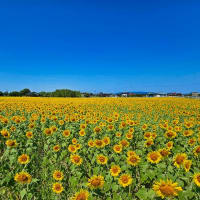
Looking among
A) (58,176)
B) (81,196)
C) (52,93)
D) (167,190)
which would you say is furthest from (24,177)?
(52,93)

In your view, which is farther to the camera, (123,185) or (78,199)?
(123,185)

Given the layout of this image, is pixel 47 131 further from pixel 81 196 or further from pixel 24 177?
pixel 81 196

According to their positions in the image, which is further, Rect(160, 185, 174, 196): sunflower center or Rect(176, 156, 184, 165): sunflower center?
Rect(176, 156, 184, 165): sunflower center

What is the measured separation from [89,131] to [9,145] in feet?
9.58

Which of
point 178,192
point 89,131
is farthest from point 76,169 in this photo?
point 89,131

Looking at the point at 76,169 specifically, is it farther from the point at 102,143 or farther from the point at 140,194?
the point at 140,194

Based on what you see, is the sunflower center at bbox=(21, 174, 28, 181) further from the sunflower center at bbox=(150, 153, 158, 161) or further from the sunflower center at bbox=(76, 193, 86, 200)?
the sunflower center at bbox=(150, 153, 158, 161)

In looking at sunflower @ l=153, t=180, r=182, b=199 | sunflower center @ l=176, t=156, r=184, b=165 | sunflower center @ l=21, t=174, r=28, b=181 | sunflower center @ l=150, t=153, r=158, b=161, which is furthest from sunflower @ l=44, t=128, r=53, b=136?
sunflower @ l=153, t=180, r=182, b=199

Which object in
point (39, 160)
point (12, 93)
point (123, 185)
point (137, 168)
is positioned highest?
point (12, 93)

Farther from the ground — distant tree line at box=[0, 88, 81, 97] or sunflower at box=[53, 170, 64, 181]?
distant tree line at box=[0, 88, 81, 97]

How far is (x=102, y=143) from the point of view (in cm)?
404

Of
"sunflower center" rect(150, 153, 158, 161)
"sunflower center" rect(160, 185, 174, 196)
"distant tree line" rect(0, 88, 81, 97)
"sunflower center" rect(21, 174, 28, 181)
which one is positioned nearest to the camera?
"sunflower center" rect(160, 185, 174, 196)

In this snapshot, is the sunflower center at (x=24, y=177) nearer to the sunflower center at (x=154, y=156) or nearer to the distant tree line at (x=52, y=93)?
the sunflower center at (x=154, y=156)

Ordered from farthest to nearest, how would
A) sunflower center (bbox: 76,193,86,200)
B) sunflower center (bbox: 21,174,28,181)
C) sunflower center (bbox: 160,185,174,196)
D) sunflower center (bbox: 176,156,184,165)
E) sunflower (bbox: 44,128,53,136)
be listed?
sunflower (bbox: 44,128,53,136)
sunflower center (bbox: 176,156,184,165)
sunflower center (bbox: 21,174,28,181)
sunflower center (bbox: 76,193,86,200)
sunflower center (bbox: 160,185,174,196)
